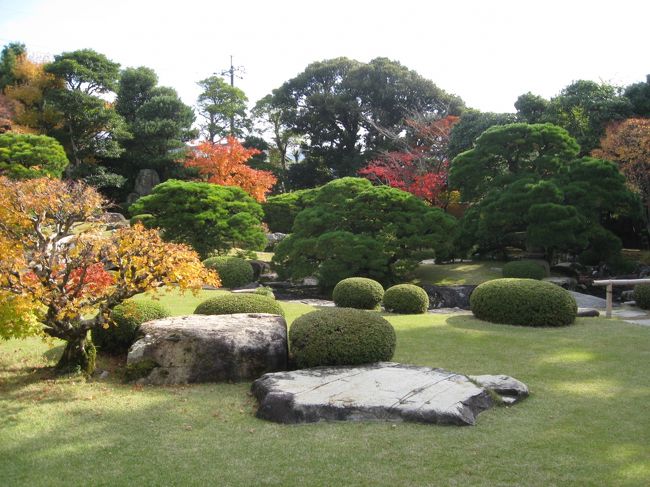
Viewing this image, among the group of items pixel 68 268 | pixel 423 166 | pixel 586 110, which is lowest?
pixel 68 268

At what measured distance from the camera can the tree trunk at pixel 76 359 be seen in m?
6.39

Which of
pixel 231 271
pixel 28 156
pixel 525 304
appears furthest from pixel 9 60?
pixel 525 304

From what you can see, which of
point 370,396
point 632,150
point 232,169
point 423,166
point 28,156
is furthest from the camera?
point 232,169

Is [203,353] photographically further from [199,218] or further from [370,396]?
[199,218]

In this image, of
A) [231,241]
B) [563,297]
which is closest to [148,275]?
[563,297]

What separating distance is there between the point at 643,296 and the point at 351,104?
23616 mm

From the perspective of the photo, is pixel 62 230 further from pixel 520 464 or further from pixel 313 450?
pixel 520 464

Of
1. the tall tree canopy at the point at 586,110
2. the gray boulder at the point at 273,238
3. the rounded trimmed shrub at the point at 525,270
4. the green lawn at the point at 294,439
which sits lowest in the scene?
the green lawn at the point at 294,439

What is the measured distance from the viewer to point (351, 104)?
1315 inches

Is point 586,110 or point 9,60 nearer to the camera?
point 586,110

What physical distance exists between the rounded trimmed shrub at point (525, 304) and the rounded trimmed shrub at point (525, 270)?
6.09 meters

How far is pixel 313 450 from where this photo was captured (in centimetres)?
426

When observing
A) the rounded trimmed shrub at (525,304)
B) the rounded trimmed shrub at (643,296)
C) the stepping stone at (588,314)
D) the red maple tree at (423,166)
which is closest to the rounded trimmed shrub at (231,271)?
the rounded trimmed shrub at (525,304)

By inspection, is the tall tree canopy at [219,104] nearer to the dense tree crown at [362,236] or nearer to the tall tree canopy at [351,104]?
the tall tree canopy at [351,104]
